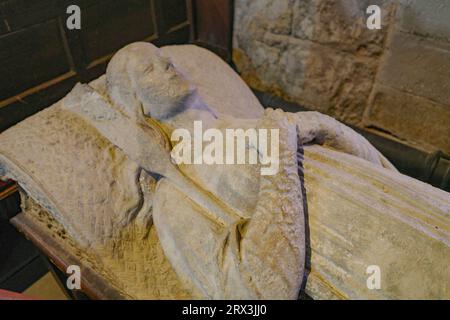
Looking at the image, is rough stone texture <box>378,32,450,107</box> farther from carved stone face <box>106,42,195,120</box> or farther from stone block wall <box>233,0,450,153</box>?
carved stone face <box>106,42,195,120</box>

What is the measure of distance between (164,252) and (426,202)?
1.13 m

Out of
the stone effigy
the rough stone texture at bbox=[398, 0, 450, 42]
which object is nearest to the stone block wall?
the rough stone texture at bbox=[398, 0, 450, 42]

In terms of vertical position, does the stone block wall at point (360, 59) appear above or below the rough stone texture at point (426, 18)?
below

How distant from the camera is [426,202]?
5.47 ft

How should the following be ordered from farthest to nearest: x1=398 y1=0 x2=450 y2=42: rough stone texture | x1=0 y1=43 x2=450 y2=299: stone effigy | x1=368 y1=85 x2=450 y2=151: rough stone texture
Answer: x1=368 y1=85 x2=450 y2=151: rough stone texture → x1=398 y1=0 x2=450 y2=42: rough stone texture → x1=0 y1=43 x2=450 y2=299: stone effigy

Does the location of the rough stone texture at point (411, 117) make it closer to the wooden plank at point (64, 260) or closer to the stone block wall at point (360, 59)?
the stone block wall at point (360, 59)

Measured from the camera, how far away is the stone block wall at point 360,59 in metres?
2.75

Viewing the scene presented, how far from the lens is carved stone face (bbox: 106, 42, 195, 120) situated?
1880 mm

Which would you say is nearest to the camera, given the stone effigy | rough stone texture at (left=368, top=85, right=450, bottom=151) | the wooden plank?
the stone effigy

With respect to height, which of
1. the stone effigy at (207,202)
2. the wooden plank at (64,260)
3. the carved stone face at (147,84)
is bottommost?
the wooden plank at (64,260)

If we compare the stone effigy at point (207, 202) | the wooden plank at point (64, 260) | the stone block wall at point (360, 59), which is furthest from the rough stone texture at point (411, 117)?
the wooden plank at point (64, 260)

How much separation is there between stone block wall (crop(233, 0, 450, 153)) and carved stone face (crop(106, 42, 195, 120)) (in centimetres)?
160

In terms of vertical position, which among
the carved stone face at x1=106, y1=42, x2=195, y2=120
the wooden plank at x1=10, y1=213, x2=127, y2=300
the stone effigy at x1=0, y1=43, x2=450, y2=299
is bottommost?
the wooden plank at x1=10, y1=213, x2=127, y2=300
